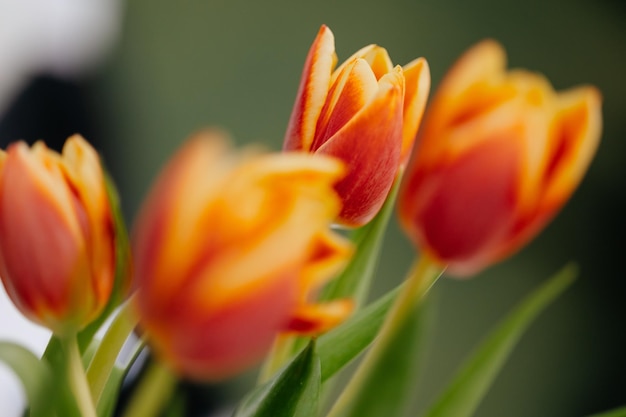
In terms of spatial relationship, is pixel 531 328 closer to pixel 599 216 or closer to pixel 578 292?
pixel 578 292

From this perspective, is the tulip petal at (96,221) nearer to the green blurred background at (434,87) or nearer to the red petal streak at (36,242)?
the red petal streak at (36,242)

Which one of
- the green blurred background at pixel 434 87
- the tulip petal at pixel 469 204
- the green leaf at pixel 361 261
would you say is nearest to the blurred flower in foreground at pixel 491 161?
the tulip petal at pixel 469 204

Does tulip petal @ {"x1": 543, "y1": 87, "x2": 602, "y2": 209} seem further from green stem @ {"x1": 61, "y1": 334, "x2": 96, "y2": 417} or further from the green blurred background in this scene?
the green blurred background

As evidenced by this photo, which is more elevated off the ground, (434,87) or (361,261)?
(361,261)

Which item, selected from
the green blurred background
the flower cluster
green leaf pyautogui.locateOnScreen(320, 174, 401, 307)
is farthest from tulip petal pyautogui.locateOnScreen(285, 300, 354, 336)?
the green blurred background

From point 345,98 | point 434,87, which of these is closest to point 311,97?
point 345,98

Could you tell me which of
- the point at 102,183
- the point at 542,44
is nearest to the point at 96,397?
the point at 102,183

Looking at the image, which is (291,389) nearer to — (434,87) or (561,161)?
(561,161)
